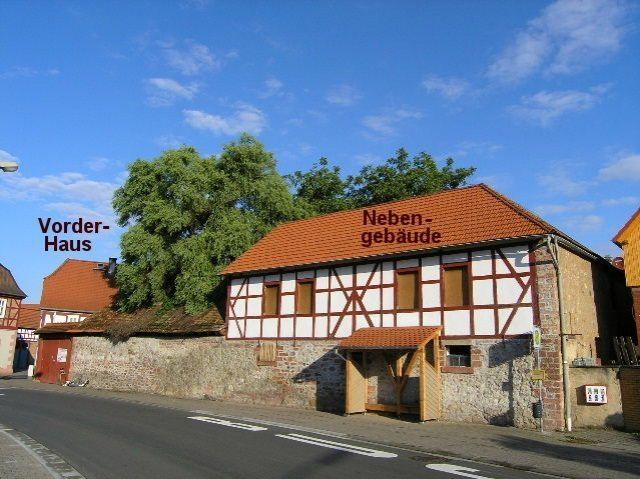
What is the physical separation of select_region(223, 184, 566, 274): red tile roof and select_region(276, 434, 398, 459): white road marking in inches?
309

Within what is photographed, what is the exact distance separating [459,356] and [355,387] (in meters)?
3.64

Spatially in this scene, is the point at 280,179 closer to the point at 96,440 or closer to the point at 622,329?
the point at 622,329

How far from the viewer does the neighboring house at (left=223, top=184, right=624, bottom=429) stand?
1598 centimetres

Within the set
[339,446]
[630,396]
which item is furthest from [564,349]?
[339,446]

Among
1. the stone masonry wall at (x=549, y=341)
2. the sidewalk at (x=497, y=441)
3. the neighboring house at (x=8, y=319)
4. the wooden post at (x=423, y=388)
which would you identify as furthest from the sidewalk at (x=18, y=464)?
the neighboring house at (x=8, y=319)

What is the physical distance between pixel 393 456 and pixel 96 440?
633 cm

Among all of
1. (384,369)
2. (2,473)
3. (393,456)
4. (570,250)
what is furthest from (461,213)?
(2,473)

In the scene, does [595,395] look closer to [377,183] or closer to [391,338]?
[391,338]

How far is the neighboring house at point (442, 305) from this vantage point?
16.0m

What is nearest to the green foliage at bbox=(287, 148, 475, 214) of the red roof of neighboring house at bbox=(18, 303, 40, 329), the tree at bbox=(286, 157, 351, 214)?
the tree at bbox=(286, 157, 351, 214)

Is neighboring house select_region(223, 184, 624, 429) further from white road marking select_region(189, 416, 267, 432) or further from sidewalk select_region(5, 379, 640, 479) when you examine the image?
white road marking select_region(189, 416, 267, 432)

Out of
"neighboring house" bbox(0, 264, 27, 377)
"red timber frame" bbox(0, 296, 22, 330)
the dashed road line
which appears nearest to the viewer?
the dashed road line

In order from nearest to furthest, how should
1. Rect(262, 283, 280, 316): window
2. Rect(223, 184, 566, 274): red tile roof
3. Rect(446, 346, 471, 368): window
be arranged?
Rect(446, 346, 471, 368): window, Rect(223, 184, 566, 274): red tile roof, Rect(262, 283, 280, 316): window

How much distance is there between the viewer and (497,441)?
13.3 metres
